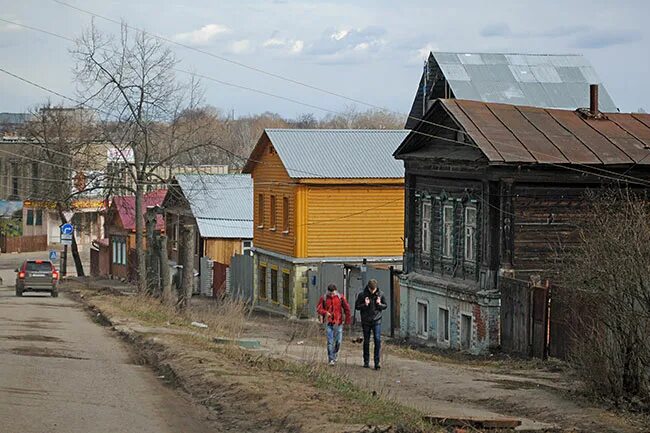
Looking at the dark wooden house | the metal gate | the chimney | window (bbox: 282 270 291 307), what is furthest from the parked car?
the chimney

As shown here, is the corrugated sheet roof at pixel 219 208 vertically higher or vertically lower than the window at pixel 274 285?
higher

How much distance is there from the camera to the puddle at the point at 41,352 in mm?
19766

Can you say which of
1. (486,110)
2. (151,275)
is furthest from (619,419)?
(151,275)

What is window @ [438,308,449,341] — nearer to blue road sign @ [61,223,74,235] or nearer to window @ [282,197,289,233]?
window @ [282,197,289,233]

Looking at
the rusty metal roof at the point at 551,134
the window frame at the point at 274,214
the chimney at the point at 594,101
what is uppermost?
the chimney at the point at 594,101

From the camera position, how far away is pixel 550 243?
25.8 m

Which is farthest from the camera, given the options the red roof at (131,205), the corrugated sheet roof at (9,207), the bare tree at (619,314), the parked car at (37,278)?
the corrugated sheet roof at (9,207)

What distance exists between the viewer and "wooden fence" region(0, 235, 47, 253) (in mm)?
88500

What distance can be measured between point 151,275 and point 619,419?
1125 inches

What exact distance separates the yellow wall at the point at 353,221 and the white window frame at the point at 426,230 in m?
8.30

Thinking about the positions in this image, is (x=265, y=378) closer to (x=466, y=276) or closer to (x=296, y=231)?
(x=466, y=276)

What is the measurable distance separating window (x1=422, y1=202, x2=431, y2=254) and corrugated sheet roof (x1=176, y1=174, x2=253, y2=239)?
18.8 metres

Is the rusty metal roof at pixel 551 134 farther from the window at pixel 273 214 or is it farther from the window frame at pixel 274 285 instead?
the window frame at pixel 274 285

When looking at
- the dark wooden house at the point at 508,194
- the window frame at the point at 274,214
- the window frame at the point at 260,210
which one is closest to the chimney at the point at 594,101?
the dark wooden house at the point at 508,194
